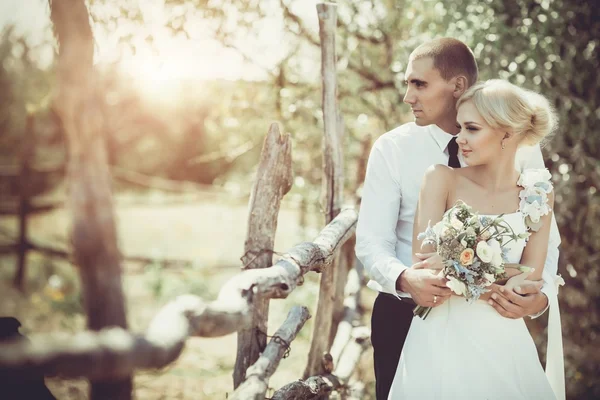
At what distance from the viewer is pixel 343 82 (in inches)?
233

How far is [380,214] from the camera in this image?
257cm

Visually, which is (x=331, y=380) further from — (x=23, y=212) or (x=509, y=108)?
(x=23, y=212)

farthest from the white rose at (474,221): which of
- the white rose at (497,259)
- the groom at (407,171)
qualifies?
the groom at (407,171)

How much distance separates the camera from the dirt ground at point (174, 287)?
578cm

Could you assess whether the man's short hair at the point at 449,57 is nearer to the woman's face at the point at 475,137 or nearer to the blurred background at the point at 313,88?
the woman's face at the point at 475,137

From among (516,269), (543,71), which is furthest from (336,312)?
(543,71)

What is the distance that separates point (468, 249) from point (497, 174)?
0.54m

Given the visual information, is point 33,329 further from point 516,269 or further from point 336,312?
point 516,269

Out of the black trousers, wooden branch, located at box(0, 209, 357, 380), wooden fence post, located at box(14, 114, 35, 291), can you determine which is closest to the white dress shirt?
the black trousers

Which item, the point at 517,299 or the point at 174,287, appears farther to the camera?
the point at 174,287

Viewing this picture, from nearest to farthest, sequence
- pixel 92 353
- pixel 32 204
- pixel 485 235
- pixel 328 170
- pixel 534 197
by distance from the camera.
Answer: pixel 92 353, pixel 485 235, pixel 534 197, pixel 328 170, pixel 32 204

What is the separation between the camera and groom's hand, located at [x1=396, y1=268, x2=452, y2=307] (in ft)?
7.27

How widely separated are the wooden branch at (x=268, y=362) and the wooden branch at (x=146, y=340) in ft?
1.23

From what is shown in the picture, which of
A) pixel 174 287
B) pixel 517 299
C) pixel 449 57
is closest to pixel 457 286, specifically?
pixel 517 299
